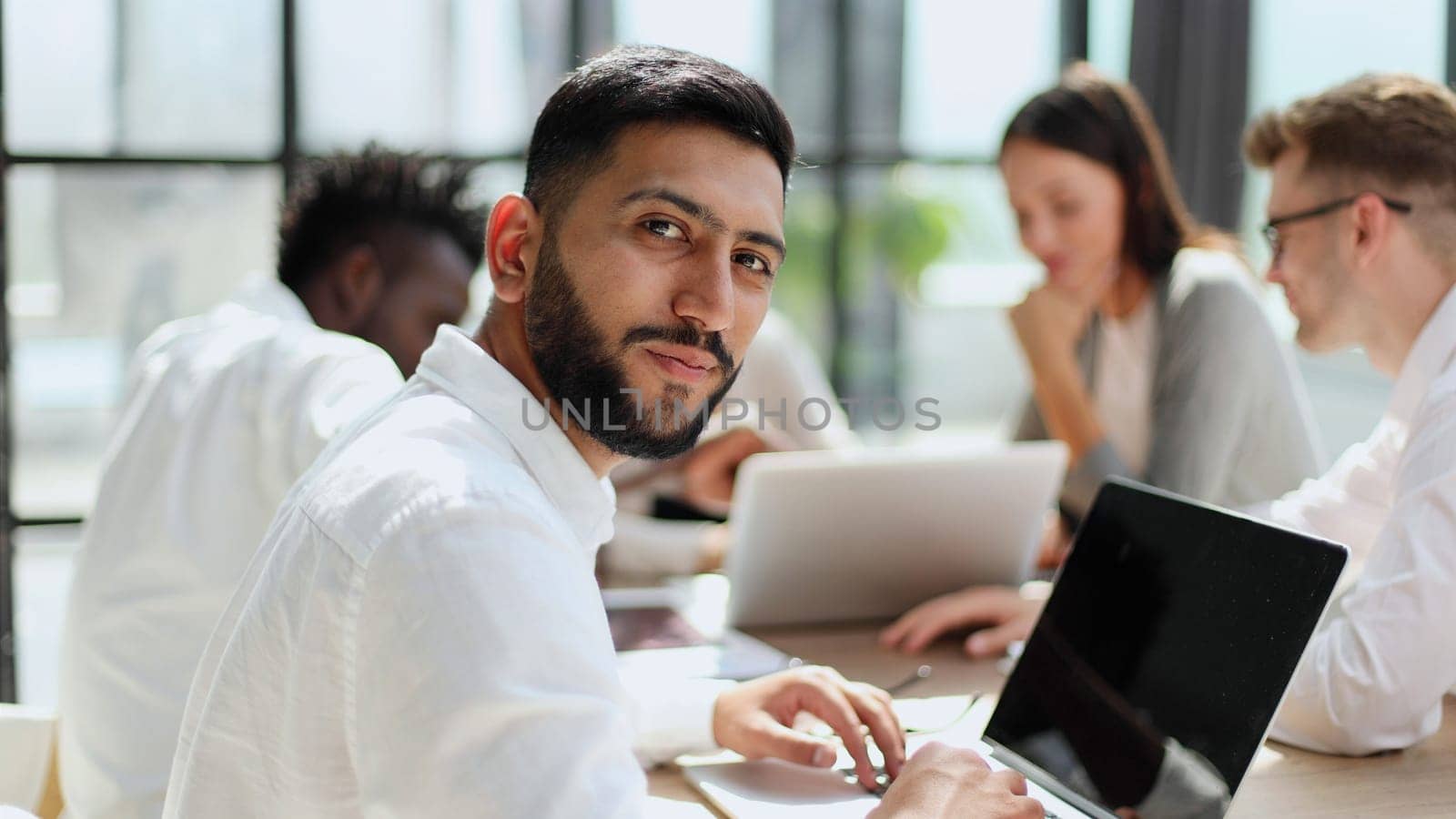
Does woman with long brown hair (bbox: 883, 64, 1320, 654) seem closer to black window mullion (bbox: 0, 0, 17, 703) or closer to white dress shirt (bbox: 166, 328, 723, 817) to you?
white dress shirt (bbox: 166, 328, 723, 817)

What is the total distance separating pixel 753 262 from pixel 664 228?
10cm

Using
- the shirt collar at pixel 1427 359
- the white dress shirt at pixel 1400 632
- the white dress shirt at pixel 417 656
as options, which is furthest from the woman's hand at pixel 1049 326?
the white dress shirt at pixel 417 656

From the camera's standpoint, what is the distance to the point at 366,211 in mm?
2426

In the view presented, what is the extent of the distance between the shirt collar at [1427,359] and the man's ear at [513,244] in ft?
3.32

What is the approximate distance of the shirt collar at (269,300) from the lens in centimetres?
210

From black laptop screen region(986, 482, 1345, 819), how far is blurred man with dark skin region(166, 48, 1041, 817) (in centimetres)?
16

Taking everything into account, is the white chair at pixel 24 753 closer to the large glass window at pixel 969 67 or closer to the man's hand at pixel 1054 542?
the man's hand at pixel 1054 542

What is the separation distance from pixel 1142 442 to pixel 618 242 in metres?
1.97

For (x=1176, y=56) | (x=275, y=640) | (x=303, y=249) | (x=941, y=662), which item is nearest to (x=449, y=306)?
(x=303, y=249)

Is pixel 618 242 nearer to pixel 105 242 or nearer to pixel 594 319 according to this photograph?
pixel 594 319

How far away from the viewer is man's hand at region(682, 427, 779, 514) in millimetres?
2562

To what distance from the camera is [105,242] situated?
314 centimetres

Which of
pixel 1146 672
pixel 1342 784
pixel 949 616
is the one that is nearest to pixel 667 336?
pixel 1146 672

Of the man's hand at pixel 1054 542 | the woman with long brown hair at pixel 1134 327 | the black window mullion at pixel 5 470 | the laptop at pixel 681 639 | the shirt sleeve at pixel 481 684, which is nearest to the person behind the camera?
the shirt sleeve at pixel 481 684
